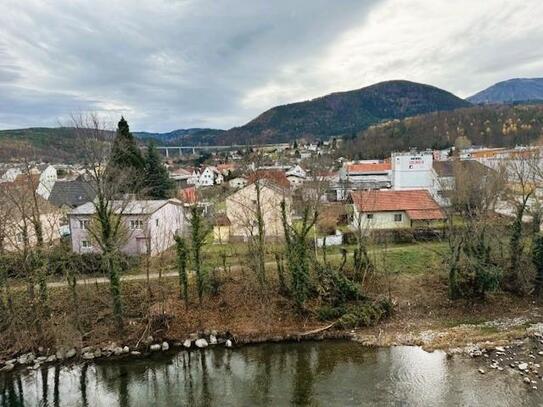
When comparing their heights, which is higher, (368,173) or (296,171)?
(296,171)

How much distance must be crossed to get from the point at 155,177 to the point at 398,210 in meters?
22.3

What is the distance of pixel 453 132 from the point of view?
96.6m

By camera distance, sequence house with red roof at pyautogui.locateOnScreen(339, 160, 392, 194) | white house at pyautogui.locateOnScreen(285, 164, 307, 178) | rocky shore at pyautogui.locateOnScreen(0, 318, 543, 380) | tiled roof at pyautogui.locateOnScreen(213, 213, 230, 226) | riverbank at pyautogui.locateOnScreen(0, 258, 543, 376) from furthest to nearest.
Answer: white house at pyautogui.locateOnScreen(285, 164, 307, 178)
house with red roof at pyautogui.locateOnScreen(339, 160, 392, 194)
tiled roof at pyautogui.locateOnScreen(213, 213, 230, 226)
riverbank at pyautogui.locateOnScreen(0, 258, 543, 376)
rocky shore at pyautogui.locateOnScreen(0, 318, 543, 380)

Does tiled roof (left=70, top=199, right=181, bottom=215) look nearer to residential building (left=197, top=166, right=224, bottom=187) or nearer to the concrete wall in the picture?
the concrete wall

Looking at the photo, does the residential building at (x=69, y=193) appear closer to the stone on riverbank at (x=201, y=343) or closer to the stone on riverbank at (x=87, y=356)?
the stone on riverbank at (x=87, y=356)

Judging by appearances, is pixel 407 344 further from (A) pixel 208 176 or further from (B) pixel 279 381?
(A) pixel 208 176

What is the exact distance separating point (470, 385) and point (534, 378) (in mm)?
2249

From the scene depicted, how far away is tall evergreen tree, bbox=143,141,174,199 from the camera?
3631 centimetres

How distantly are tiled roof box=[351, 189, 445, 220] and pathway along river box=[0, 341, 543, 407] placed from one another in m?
14.7

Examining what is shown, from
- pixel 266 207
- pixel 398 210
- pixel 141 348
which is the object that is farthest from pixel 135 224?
pixel 398 210

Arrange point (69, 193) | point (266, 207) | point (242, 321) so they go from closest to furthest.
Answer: point (242, 321) → point (266, 207) → point (69, 193)

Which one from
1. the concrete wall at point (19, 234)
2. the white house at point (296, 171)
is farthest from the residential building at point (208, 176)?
the concrete wall at point (19, 234)

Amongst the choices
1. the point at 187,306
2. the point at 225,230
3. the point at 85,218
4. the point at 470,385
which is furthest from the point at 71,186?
the point at 470,385

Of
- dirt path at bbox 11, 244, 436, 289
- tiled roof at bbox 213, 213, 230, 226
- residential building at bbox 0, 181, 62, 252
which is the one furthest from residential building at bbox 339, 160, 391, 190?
residential building at bbox 0, 181, 62, 252
